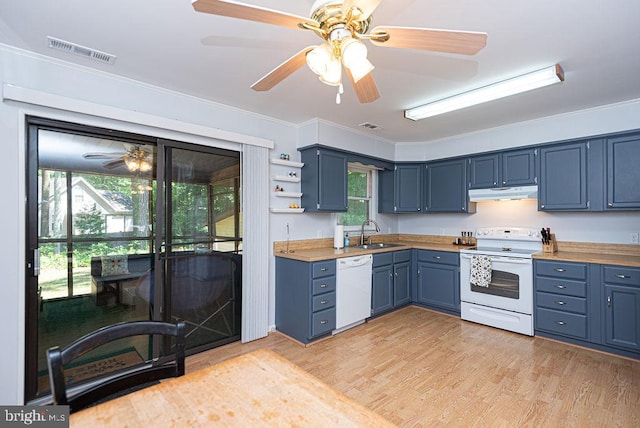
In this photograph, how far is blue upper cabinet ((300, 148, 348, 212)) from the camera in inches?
147

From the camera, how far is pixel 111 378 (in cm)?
117

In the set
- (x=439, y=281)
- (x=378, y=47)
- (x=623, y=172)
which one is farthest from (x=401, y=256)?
(x=378, y=47)

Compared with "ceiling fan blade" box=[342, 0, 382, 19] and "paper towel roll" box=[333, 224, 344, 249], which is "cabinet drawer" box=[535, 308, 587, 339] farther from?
"ceiling fan blade" box=[342, 0, 382, 19]

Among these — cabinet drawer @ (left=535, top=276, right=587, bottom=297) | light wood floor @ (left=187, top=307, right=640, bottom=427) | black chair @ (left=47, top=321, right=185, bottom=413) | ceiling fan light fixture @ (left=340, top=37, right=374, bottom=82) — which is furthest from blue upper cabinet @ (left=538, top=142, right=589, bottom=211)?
black chair @ (left=47, top=321, right=185, bottom=413)

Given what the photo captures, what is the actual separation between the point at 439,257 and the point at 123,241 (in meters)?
3.78

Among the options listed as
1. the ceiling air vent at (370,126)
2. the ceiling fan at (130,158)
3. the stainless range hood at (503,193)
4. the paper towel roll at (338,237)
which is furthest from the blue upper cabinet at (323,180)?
the stainless range hood at (503,193)

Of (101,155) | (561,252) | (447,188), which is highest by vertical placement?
(101,155)

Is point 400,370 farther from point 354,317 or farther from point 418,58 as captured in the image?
point 418,58

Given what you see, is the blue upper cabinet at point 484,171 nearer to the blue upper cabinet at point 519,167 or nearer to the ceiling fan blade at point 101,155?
the blue upper cabinet at point 519,167

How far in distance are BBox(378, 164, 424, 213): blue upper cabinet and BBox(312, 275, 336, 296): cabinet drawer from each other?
6.21ft

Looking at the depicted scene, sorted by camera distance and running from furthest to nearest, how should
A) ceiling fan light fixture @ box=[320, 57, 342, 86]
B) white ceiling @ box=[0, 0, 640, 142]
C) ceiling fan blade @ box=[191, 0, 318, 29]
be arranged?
white ceiling @ box=[0, 0, 640, 142]
ceiling fan light fixture @ box=[320, 57, 342, 86]
ceiling fan blade @ box=[191, 0, 318, 29]

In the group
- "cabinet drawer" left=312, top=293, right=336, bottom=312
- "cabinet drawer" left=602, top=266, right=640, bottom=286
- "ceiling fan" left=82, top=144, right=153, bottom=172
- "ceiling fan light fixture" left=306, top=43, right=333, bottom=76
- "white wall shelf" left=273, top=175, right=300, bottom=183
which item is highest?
"ceiling fan light fixture" left=306, top=43, right=333, bottom=76

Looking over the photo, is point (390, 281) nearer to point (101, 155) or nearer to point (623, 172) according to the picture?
point (623, 172)

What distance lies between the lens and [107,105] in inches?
98.6
